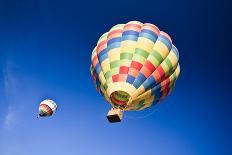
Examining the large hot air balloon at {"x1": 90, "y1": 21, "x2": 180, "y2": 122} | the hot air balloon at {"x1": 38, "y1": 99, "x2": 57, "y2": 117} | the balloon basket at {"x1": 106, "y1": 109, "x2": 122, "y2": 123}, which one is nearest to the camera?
the balloon basket at {"x1": 106, "y1": 109, "x2": 122, "y2": 123}

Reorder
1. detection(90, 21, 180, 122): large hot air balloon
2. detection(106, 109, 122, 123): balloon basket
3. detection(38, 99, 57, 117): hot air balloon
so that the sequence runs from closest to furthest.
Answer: detection(106, 109, 122, 123): balloon basket → detection(90, 21, 180, 122): large hot air balloon → detection(38, 99, 57, 117): hot air balloon

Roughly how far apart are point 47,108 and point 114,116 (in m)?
21.5

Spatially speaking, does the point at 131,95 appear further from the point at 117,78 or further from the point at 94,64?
the point at 94,64

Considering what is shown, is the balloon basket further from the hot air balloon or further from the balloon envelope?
the hot air balloon

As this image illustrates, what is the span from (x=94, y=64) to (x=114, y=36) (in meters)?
1.88

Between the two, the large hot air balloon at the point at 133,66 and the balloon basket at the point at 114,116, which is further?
the large hot air balloon at the point at 133,66

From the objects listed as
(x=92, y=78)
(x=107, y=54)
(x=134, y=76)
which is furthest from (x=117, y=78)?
(x=92, y=78)

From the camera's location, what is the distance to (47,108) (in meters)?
39.9

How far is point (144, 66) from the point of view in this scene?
2095cm

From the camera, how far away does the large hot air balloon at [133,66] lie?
66.1ft

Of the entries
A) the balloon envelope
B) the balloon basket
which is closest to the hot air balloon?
the balloon envelope

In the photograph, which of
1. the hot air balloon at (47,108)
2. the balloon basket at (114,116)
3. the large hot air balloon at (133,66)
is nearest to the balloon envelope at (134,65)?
the large hot air balloon at (133,66)

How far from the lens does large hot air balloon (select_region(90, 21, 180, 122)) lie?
793 inches

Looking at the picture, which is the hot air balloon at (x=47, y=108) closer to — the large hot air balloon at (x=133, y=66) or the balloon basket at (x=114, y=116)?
the large hot air balloon at (x=133, y=66)
